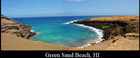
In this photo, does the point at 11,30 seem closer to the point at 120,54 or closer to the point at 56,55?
the point at 56,55

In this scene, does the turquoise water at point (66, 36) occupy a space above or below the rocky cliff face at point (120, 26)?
below

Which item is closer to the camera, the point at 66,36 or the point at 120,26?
the point at 66,36

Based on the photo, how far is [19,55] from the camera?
634cm

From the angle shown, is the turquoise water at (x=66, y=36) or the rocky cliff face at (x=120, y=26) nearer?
the rocky cliff face at (x=120, y=26)

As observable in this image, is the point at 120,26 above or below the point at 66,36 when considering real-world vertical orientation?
above

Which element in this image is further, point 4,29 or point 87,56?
point 4,29

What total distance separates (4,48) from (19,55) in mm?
1583

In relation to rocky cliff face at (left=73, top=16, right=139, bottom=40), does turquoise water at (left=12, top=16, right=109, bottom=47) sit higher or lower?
lower

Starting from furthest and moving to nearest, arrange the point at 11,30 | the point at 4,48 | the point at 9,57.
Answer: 1. the point at 11,30
2. the point at 4,48
3. the point at 9,57

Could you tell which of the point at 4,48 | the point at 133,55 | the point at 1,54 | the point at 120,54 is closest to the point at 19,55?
the point at 1,54

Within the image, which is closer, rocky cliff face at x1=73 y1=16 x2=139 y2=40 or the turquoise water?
rocky cliff face at x1=73 y1=16 x2=139 y2=40

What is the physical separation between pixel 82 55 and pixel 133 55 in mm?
2466

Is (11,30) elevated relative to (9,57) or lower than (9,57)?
elevated

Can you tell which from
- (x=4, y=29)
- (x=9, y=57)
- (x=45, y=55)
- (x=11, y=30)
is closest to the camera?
(x=9, y=57)
